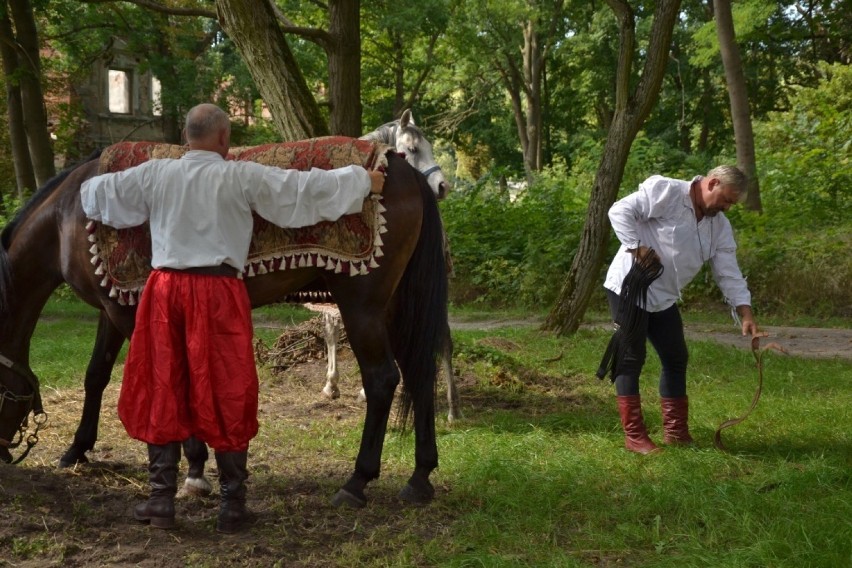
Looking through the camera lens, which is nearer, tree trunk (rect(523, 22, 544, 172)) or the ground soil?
the ground soil

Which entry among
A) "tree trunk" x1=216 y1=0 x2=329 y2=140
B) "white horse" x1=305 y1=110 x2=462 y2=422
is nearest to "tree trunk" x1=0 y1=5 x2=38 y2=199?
"tree trunk" x1=216 y1=0 x2=329 y2=140

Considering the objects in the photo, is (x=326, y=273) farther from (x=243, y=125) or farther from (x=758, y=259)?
(x=243, y=125)

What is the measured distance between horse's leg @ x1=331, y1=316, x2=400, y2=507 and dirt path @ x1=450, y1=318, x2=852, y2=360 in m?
6.08

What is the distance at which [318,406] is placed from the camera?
23.1 ft

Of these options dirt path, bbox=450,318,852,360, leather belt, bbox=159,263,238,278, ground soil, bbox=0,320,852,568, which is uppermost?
leather belt, bbox=159,263,238,278

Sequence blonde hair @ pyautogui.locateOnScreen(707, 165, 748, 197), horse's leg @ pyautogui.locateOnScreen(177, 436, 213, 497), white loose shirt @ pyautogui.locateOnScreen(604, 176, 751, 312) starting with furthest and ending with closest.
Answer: white loose shirt @ pyautogui.locateOnScreen(604, 176, 751, 312)
blonde hair @ pyautogui.locateOnScreen(707, 165, 748, 197)
horse's leg @ pyautogui.locateOnScreen(177, 436, 213, 497)

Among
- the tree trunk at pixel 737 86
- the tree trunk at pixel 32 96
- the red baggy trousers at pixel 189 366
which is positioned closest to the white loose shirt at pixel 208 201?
the red baggy trousers at pixel 189 366

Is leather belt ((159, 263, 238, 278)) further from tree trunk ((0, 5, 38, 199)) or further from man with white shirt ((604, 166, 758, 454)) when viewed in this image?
tree trunk ((0, 5, 38, 199))

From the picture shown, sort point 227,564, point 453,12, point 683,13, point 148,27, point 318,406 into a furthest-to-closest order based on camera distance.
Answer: point 683,13
point 453,12
point 148,27
point 318,406
point 227,564

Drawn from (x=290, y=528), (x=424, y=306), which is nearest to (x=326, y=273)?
(x=424, y=306)

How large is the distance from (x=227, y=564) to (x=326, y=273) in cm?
150

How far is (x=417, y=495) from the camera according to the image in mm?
4480

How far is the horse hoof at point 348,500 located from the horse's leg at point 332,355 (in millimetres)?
2916

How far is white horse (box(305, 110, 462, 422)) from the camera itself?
21.2ft
